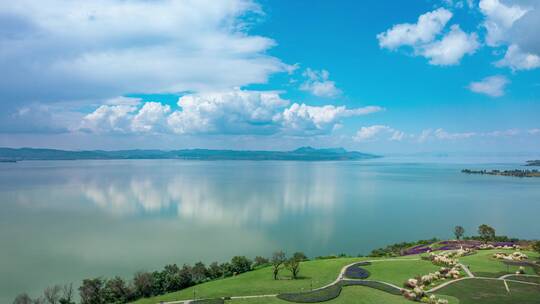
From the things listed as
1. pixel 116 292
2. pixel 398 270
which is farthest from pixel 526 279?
pixel 116 292

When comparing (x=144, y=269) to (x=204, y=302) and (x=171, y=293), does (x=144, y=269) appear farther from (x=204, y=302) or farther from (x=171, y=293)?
(x=204, y=302)

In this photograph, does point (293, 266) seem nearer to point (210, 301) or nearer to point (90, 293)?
point (210, 301)

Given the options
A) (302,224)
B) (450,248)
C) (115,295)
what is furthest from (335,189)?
(115,295)

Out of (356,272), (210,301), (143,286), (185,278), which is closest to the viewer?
(210,301)

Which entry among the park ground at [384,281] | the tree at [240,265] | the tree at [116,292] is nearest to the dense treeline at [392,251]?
the park ground at [384,281]

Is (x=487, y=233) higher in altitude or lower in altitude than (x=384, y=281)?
higher

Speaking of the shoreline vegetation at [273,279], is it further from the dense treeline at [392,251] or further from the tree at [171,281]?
the dense treeline at [392,251]

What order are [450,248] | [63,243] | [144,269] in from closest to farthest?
[144,269]
[450,248]
[63,243]

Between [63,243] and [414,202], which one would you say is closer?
[63,243]
